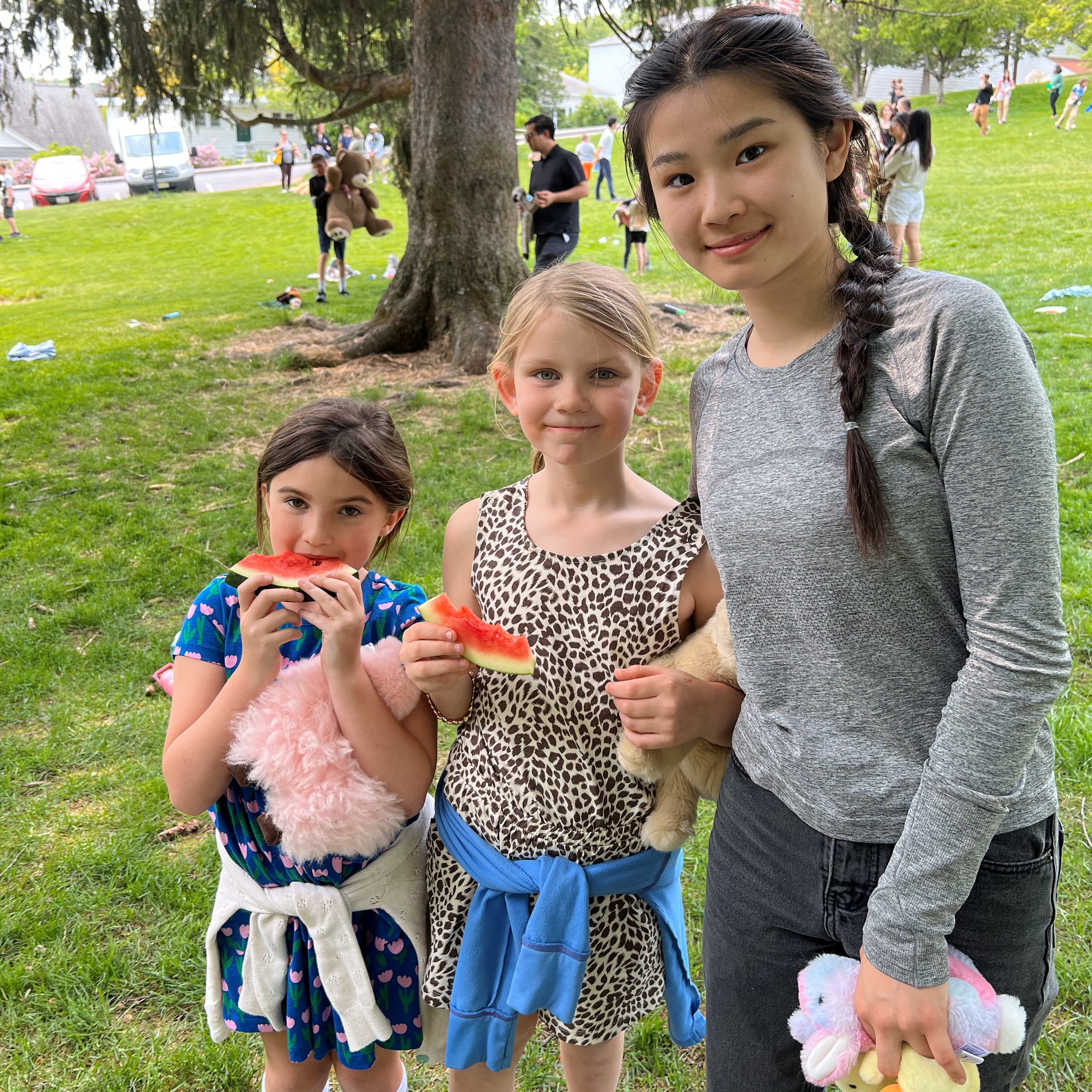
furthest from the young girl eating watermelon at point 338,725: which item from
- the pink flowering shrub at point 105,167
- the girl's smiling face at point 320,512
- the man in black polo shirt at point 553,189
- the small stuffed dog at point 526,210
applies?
the pink flowering shrub at point 105,167

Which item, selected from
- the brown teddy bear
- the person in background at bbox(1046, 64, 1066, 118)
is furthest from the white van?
the person in background at bbox(1046, 64, 1066, 118)

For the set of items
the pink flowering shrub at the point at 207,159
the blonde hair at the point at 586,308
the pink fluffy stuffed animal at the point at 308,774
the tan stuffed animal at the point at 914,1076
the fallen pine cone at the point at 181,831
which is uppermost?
the pink flowering shrub at the point at 207,159

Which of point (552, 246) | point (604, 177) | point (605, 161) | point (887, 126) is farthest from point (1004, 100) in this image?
point (552, 246)

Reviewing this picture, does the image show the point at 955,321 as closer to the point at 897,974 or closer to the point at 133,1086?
the point at 897,974

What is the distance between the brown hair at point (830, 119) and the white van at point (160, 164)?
41302mm

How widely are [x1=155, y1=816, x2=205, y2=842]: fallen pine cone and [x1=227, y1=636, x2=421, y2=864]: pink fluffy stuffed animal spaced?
6.42ft

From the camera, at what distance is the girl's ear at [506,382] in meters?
2.18

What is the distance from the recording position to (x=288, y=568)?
195 centimetres

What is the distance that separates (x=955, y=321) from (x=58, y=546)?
20.5ft

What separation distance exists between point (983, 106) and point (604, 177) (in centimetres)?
1536

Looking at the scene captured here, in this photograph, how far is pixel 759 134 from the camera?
1483 mm

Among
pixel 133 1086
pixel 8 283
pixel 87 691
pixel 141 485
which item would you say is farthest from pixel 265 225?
pixel 133 1086

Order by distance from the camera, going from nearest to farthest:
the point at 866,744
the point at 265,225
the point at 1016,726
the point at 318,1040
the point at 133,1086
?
the point at 1016,726, the point at 866,744, the point at 318,1040, the point at 133,1086, the point at 265,225

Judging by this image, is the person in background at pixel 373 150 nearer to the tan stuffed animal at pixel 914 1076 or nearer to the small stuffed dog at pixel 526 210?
the small stuffed dog at pixel 526 210
